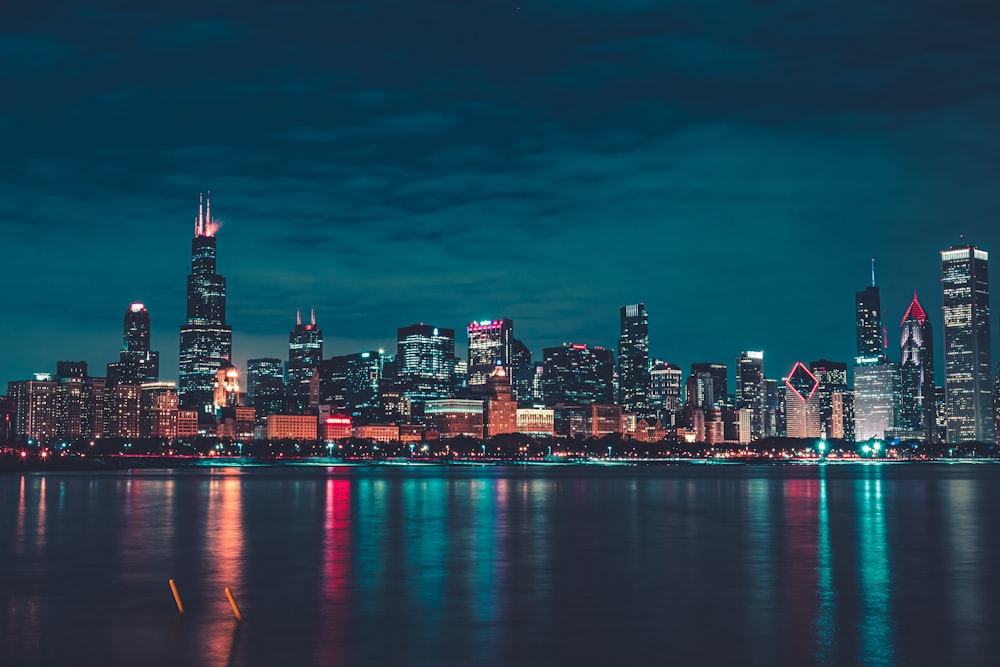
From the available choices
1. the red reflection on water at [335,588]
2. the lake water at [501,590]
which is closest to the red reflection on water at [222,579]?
the lake water at [501,590]

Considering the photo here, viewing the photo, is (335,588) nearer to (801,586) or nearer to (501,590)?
(501,590)

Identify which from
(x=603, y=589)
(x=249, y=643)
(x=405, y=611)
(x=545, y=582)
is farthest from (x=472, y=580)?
(x=249, y=643)

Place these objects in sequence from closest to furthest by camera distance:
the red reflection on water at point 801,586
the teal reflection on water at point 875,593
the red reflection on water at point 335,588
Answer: the teal reflection on water at point 875,593, the red reflection on water at point 335,588, the red reflection on water at point 801,586

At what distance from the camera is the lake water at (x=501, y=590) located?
25.2m

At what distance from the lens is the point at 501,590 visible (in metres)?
35.9

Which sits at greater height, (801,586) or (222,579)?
(222,579)

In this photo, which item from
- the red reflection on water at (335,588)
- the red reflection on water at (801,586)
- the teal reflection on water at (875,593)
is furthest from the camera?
the red reflection on water at (801,586)

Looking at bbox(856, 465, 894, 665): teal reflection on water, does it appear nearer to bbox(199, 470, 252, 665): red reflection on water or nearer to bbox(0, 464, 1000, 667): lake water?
bbox(0, 464, 1000, 667): lake water

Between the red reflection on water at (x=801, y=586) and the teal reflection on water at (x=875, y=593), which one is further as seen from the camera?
the red reflection on water at (x=801, y=586)

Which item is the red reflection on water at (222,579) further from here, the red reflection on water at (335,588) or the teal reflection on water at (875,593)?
the teal reflection on water at (875,593)

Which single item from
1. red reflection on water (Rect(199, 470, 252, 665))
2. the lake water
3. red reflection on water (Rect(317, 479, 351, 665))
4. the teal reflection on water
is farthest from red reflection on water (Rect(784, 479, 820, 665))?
red reflection on water (Rect(199, 470, 252, 665))

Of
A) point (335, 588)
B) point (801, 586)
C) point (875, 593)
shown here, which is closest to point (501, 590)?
point (335, 588)

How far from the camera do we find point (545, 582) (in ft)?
124

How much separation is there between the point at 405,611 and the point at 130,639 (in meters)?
7.95
